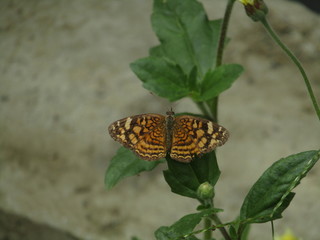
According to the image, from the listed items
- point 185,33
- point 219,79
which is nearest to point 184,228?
point 219,79

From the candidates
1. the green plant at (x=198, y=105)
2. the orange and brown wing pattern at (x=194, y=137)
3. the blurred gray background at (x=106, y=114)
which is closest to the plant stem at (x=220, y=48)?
the green plant at (x=198, y=105)

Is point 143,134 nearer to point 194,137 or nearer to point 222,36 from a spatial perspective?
point 194,137

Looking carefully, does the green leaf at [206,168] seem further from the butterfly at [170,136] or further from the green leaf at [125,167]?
the green leaf at [125,167]

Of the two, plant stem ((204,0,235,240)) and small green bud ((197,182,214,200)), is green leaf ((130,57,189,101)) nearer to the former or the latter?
plant stem ((204,0,235,240))

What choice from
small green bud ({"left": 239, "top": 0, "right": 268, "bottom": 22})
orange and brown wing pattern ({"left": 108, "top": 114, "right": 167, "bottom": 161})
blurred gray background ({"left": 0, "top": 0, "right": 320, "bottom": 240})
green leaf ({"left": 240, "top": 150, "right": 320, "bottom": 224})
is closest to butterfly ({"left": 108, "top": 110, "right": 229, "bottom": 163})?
orange and brown wing pattern ({"left": 108, "top": 114, "right": 167, "bottom": 161})

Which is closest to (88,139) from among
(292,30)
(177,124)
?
(292,30)
